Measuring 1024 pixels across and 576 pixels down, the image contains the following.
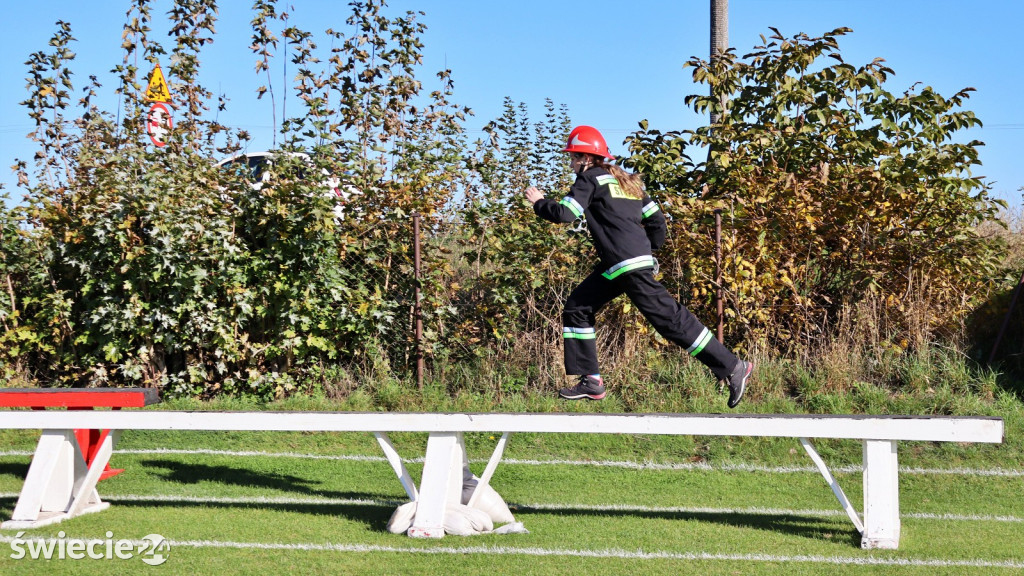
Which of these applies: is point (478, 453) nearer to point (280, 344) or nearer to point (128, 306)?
point (280, 344)

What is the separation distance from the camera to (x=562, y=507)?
646 cm

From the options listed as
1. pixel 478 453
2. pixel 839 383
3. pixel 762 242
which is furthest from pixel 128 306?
pixel 839 383

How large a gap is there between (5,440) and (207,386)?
6.07ft

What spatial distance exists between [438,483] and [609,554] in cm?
113

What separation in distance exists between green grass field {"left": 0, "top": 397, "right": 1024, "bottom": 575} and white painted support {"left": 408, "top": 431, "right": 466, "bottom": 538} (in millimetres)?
148

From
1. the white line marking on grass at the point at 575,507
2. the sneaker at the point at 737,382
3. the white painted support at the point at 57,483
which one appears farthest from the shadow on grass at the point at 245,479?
the sneaker at the point at 737,382

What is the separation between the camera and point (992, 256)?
976cm

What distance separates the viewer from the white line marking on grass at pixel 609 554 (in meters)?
4.99

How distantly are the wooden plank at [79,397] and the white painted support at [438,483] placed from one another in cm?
209

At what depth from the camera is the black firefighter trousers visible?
19.9 feet

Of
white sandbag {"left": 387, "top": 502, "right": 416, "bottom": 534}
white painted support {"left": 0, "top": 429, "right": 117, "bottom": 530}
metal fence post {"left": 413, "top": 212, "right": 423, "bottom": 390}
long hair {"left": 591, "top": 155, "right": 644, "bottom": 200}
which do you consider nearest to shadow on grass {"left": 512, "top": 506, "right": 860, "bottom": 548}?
white sandbag {"left": 387, "top": 502, "right": 416, "bottom": 534}

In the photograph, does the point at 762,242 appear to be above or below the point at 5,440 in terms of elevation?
above

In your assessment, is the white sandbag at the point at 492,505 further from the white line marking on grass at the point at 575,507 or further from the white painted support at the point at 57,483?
the white painted support at the point at 57,483

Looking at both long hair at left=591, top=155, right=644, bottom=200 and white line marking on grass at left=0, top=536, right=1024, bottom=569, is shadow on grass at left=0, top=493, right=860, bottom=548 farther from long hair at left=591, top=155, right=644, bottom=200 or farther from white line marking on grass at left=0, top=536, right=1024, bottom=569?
long hair at left=591, top=155, right=644, bottom=200
